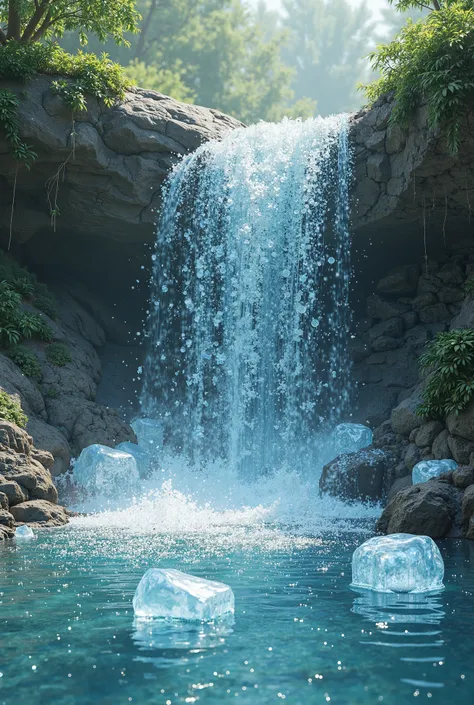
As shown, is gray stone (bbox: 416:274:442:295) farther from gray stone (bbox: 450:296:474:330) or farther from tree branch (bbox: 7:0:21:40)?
tree branch (bbox: 7:0:21:40)

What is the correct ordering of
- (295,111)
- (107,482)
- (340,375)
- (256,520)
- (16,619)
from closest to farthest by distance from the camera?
(16,619) → (256,520) → (107,482) → (340,375) → (295,111)

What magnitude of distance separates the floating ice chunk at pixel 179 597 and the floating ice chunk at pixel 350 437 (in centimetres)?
1026

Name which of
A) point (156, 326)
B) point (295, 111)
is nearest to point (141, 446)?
point (156, 326)

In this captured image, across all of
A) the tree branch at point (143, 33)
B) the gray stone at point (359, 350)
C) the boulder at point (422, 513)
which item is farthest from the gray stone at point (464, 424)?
the tree branch at point (143, 33)

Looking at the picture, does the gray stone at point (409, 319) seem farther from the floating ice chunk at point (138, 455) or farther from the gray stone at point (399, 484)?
the floating ice chunk at point (138, 455)

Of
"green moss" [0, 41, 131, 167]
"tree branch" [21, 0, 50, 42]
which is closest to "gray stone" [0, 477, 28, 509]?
"green moss" [0, 41, 131, 167]

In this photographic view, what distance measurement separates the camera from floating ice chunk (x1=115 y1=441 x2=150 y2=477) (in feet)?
48.9

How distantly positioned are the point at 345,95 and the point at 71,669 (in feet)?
175

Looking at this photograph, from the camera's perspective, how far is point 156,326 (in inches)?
756

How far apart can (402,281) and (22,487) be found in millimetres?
9886

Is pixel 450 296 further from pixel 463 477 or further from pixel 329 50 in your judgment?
pixel 329 50

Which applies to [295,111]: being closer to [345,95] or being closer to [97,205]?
[345,95]

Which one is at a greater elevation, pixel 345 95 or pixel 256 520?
pixel 345 95

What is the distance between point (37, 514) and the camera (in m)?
10.4
